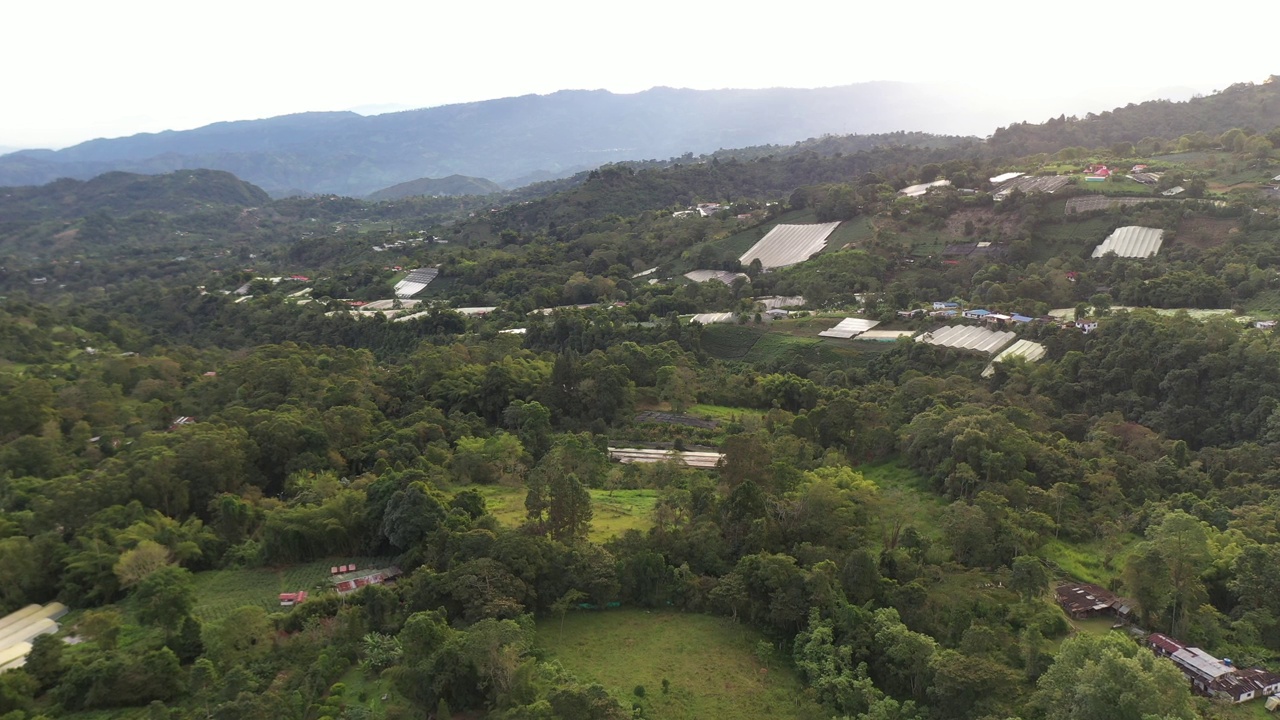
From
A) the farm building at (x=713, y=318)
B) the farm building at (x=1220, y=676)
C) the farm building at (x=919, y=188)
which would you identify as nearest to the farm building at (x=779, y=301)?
the farm building at (x=713, y=318)

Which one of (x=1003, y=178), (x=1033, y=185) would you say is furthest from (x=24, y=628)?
(x=1003, y=178)

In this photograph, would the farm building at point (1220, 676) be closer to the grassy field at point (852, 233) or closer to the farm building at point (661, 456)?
the farm building at point (661, 456)

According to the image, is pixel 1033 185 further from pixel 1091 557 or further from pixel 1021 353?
pixel 1091 557

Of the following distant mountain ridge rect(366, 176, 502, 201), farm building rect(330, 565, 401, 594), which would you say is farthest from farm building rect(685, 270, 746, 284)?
distant mountain ridge rect(366, 176, 502, 201)

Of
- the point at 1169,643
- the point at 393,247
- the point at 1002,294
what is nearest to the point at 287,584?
the point at 1169,643

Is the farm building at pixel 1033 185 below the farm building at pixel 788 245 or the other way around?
the other way around

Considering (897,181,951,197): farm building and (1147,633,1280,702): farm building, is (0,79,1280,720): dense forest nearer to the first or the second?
(1147,633,1280,702): farm building
